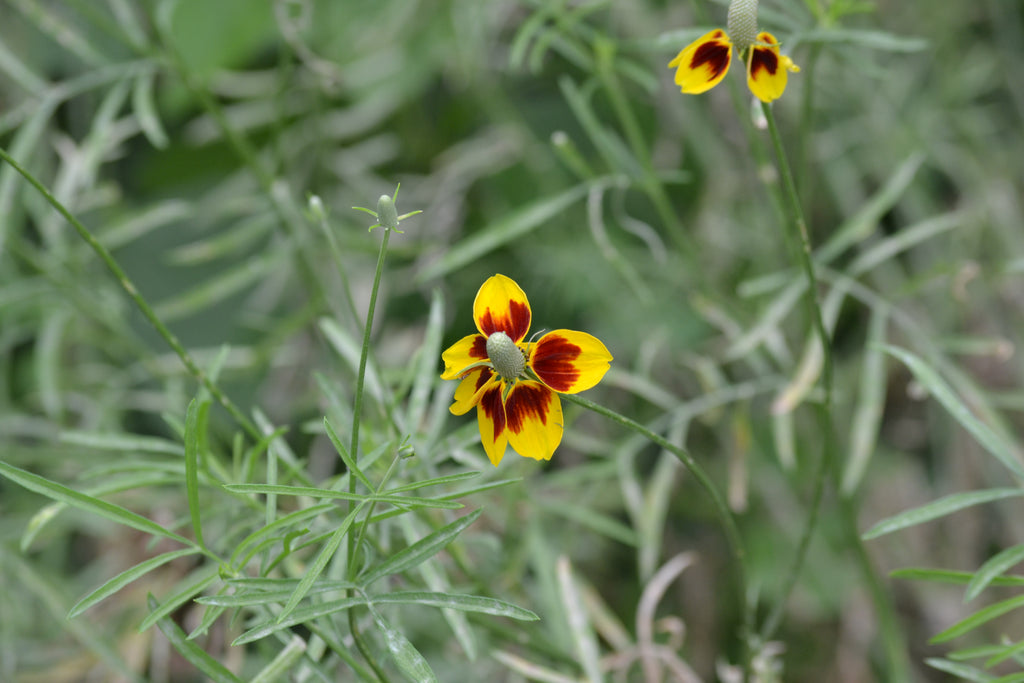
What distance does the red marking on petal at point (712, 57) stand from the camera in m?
0.35

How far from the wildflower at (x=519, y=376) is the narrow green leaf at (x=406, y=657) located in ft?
0.27

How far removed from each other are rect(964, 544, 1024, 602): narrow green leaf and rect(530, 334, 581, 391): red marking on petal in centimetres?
19

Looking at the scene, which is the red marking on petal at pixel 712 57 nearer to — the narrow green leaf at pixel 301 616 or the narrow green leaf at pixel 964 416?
the narrow green leaf at pixel 964 416

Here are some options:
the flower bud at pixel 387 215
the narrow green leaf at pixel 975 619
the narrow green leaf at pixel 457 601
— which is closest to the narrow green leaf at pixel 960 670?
the narrow green leaf at pixel 975 619

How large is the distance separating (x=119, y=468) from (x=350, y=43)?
792 mm

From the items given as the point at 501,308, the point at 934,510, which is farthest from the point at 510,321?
the point at 934,510

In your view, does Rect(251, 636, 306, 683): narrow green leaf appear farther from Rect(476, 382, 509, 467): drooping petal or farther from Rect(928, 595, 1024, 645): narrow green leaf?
Rect(928, 595, 1024, 645): narrow green leaf

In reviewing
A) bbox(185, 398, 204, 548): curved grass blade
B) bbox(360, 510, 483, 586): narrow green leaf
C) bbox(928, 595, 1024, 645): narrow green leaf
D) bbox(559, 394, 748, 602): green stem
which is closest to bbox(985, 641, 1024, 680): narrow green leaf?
bbox(928, 595, 1024, 645): narrow green leaf

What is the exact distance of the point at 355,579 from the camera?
0.34 meters

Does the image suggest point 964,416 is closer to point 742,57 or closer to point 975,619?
point 975,619

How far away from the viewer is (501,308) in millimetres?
318

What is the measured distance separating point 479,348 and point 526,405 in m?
0.03

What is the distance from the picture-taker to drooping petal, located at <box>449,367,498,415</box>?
0.31 meters

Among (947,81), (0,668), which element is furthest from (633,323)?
(0,668)
